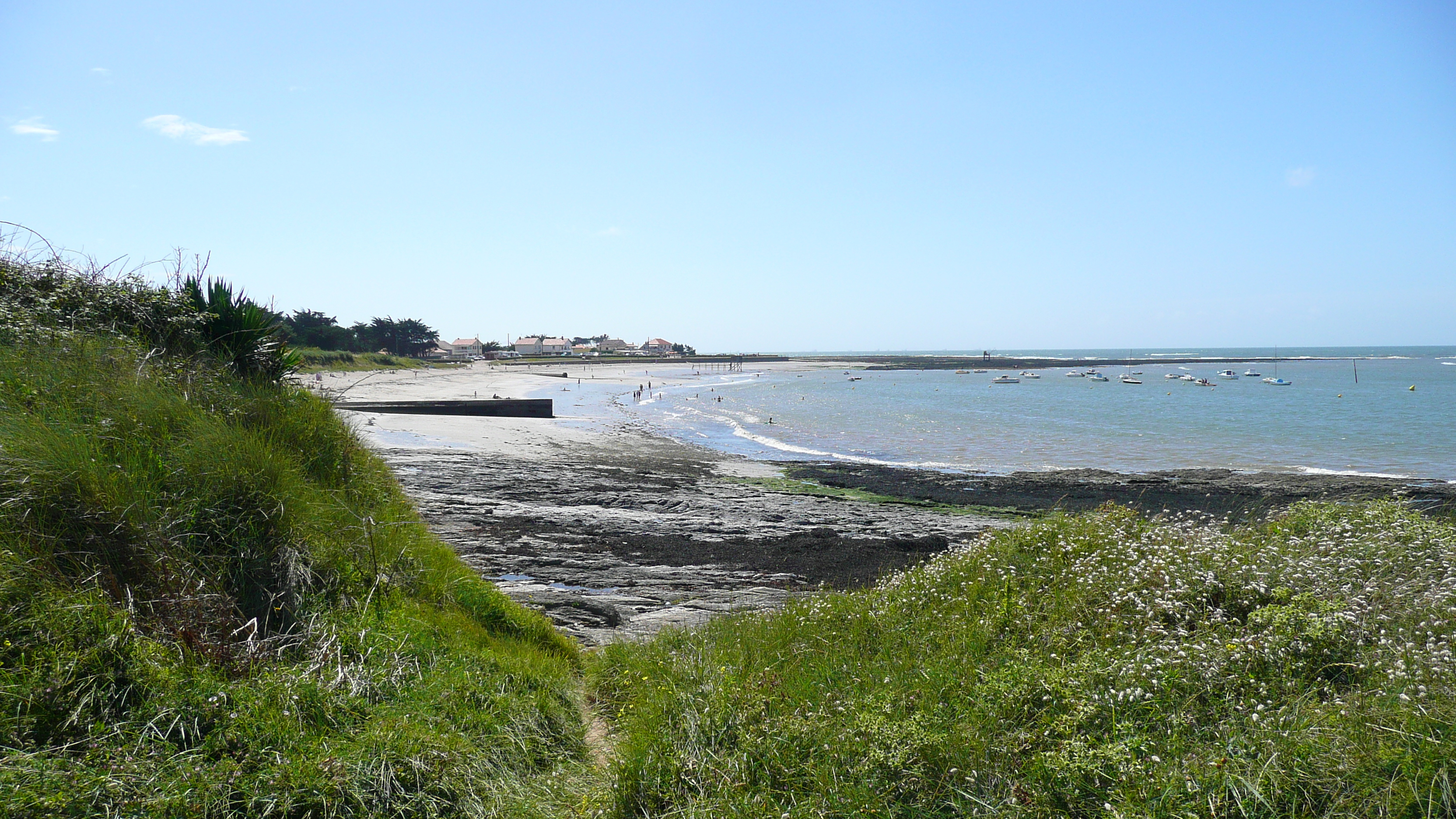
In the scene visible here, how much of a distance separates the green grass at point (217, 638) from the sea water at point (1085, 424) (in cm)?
2317

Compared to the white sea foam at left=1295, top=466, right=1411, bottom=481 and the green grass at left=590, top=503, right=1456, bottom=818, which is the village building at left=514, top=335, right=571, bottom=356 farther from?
the green grass at left=590, top=503, right=1456, bottom=818

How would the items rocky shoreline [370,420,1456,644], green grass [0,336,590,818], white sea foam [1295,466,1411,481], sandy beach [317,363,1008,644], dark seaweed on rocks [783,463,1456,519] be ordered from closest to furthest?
green grass [0,336,590,818]
sandy beach [317,363,1008,644]
rocky shoreline [370,420,1456,644]
dark seaweed on rocks [783,463,1456,519]
white sea foam [1295,466,1411,481]

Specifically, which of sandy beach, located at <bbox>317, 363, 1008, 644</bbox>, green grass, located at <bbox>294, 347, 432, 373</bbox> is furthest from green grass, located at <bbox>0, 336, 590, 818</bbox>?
green grass, located at <bbox>294, 347, 432, 373</bbox>

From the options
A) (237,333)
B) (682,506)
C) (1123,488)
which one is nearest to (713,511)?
(682,506)

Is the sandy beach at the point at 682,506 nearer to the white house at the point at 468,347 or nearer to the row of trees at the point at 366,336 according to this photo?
the row of trees at the point at 366,336

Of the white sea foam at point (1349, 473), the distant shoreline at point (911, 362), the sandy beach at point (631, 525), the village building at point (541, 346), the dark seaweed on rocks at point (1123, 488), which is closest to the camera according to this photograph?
the sandy beach at point (631, 525)

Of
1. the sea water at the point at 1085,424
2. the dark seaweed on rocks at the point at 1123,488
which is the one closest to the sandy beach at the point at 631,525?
the dark seaweed on rocks at the point at 1123,488

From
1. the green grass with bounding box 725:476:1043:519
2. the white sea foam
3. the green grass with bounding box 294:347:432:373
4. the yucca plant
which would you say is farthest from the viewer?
the green grass with bounding box 294:347:432:373

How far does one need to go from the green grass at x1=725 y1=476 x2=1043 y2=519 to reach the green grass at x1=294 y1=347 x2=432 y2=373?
47.5 metres

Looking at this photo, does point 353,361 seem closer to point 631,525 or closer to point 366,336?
point 366,336

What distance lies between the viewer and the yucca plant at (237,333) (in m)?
7.75

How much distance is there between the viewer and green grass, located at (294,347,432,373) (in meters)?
69.6

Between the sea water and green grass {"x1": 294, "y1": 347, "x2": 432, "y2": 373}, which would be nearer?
the sea water

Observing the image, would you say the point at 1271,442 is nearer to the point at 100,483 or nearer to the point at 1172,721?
the point at 1172,721
